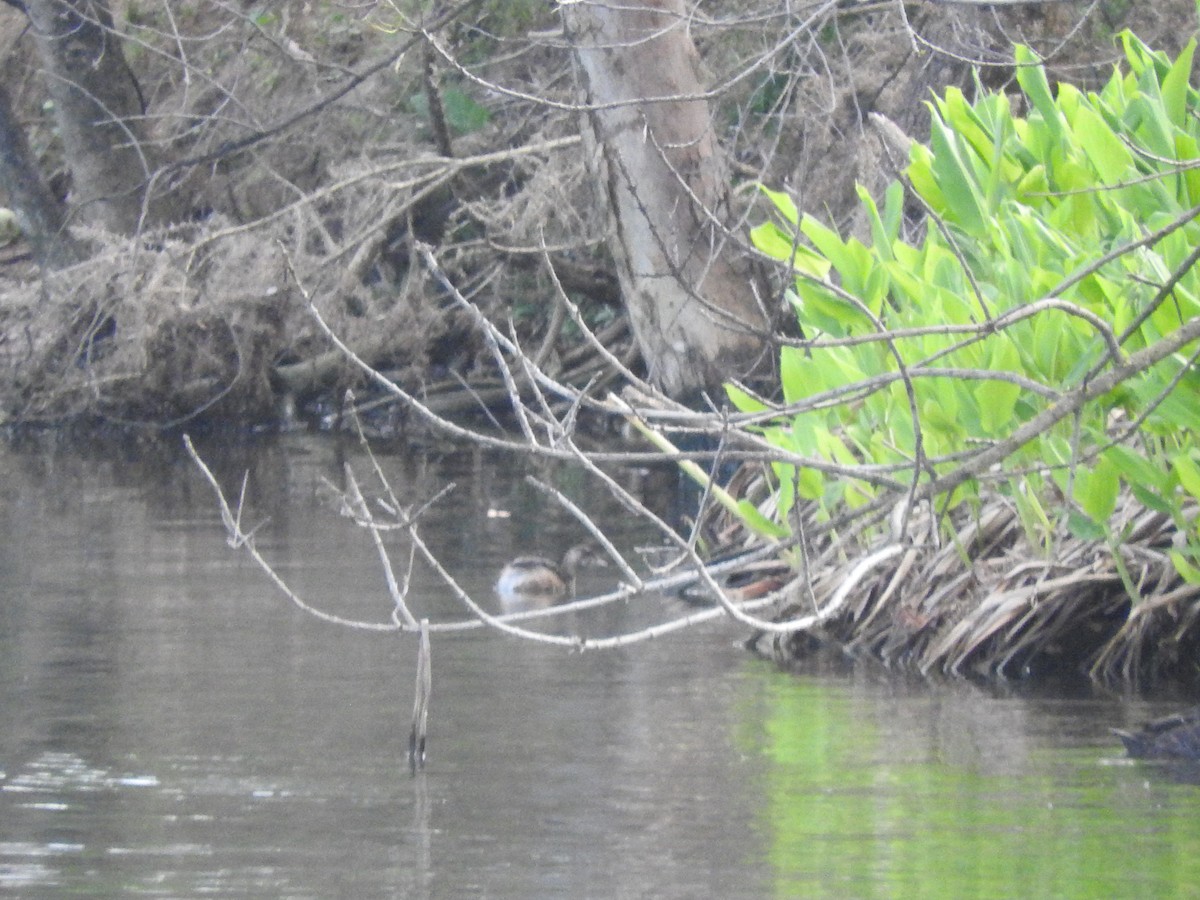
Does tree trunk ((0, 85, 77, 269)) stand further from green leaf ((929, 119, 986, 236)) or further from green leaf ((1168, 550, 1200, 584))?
green leaf ((1168, 550, 1200, 584))

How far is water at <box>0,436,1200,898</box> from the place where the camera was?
13.0 feet

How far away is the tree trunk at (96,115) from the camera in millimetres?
16672

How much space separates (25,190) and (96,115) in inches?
32.9

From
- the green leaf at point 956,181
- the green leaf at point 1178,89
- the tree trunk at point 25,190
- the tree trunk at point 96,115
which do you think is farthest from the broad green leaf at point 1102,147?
the tree trunk at point 25,190

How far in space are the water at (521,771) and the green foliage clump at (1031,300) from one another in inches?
24.2

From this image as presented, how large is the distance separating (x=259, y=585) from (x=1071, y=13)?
601 centimetres

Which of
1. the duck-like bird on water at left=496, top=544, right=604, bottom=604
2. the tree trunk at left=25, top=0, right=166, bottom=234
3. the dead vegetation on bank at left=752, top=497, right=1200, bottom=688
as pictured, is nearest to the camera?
the dead vegetation on bank at left=752, top=497, right=1200, bottom=688

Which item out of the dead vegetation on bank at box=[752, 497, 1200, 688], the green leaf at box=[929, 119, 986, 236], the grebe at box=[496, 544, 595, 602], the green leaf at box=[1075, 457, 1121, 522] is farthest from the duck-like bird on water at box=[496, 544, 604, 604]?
the green leaf at box=[1075, 457, 1121, 522]

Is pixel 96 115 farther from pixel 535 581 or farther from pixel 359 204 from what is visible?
pixel 535 581

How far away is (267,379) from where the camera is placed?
1614cm

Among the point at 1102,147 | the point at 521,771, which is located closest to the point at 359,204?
the point at 1102,147

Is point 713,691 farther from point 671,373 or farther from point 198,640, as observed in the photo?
point 671,373

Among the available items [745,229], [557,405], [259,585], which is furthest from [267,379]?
[259,585]

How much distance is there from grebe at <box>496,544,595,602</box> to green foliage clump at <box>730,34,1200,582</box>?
1216 millimetres
